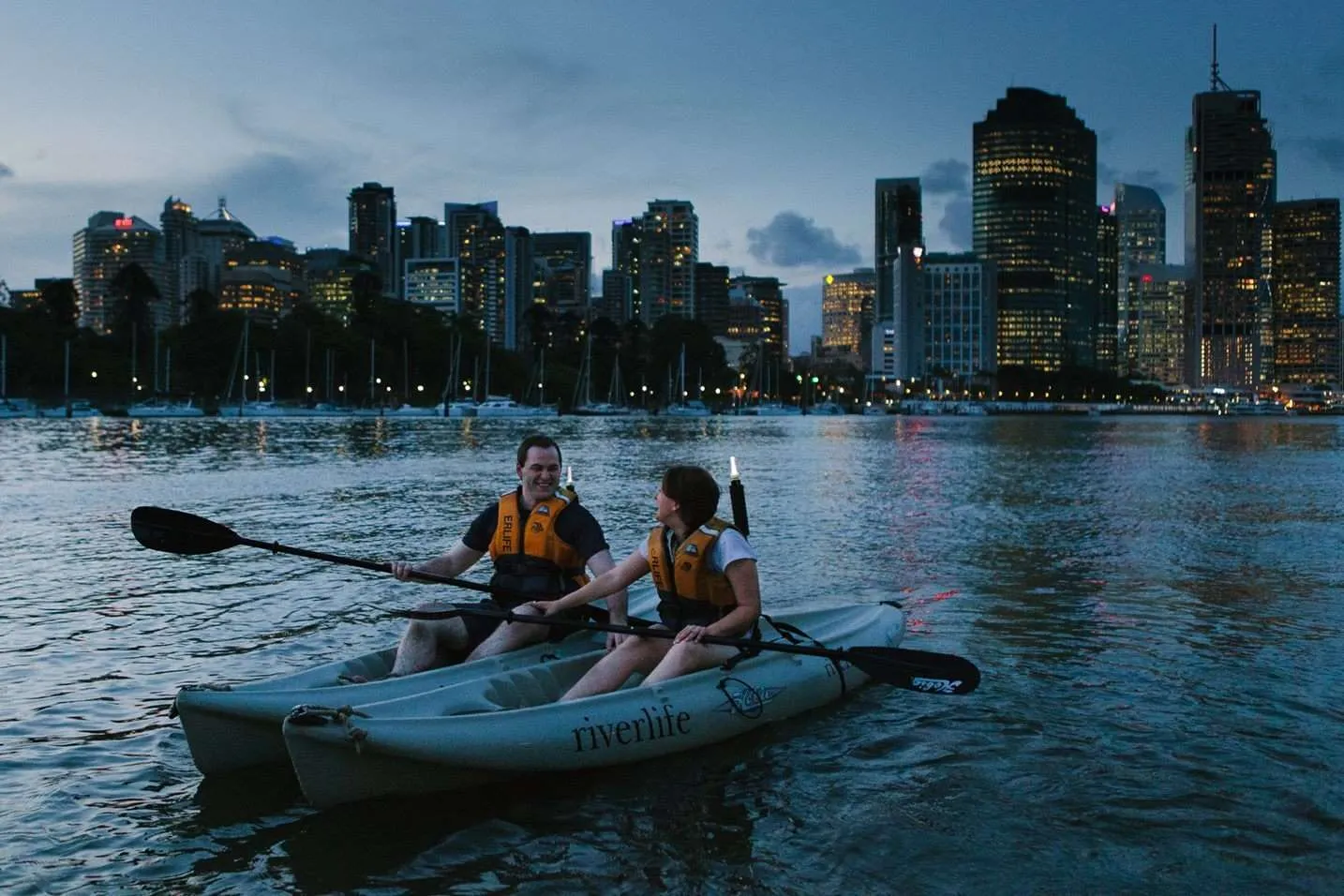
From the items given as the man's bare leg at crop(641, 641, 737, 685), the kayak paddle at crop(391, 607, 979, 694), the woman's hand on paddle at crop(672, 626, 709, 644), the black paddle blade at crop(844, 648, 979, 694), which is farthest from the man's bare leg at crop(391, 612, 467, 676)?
the black paddle blade at crop(844, 648, 979, 694)

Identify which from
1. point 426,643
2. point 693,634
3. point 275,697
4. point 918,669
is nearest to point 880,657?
point 918,669

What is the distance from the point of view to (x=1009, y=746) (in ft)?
27.0

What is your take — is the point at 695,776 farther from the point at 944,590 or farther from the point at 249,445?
the point at 249,445

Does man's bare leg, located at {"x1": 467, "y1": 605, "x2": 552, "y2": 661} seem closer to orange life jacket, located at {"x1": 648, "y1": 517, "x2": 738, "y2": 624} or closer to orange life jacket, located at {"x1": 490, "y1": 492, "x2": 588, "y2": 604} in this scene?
orange life jacket, located at {"x1": 490, "y1": 492, "x2": 588, "y2": 604}

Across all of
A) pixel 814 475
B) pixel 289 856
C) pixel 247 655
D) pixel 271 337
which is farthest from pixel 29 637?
pixel 271 337

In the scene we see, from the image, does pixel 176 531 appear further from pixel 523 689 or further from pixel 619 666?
pixel 619 666

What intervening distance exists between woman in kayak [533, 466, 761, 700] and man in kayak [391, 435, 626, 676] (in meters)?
0.29

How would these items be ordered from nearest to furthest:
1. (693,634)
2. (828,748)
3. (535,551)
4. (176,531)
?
(693,634)
(828,748)
(535,551)
(176,531)

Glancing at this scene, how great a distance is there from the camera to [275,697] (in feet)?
22.6

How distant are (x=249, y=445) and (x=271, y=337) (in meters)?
75.2

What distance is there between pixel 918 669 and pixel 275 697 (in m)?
4.06

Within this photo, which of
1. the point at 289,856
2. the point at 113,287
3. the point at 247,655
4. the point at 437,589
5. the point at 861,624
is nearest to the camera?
the point at 289,856

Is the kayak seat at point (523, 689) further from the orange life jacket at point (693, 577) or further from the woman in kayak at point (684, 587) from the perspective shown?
the orange life jacket at point (693, 577)

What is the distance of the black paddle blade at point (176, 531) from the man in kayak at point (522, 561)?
63.1 inches
